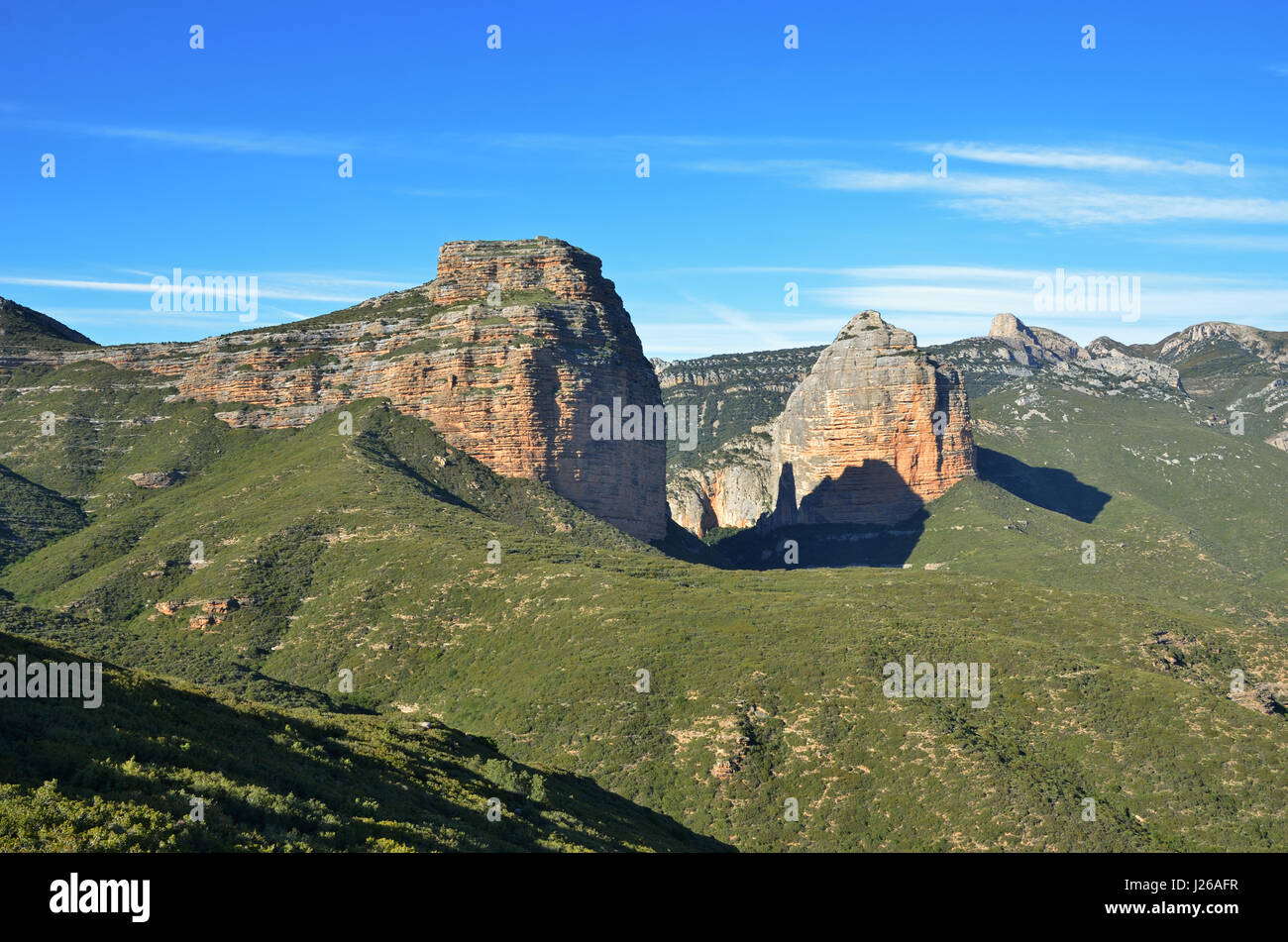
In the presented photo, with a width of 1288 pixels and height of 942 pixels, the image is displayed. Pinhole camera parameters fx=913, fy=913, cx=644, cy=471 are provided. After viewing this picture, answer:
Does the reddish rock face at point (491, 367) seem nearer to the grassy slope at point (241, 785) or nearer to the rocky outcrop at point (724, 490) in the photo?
the rocky outcrop at point (724, 490)

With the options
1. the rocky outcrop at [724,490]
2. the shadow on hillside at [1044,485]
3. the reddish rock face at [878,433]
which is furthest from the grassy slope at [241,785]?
the rocky outcrop at [724,490]

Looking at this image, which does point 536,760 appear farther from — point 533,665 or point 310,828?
point 310,828

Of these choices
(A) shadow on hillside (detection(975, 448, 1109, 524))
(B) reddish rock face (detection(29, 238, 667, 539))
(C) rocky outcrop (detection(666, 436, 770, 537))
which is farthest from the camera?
(C) rocky outcrop (detection(666, 436, 770, 537))

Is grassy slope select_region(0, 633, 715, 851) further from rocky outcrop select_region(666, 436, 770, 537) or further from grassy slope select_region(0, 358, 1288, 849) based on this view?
Answer: rocky outcrop select_region(666, 436, 770, 537)

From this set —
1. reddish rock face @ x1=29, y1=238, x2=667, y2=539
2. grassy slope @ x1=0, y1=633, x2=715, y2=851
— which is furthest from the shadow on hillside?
grassy slope @ x1=0, y1=633, x2=715, y2=851

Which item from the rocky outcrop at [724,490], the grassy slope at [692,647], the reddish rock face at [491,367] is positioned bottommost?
the grassy slope at [692,647]

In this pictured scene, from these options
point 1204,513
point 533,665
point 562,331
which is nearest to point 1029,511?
point 1204,513
